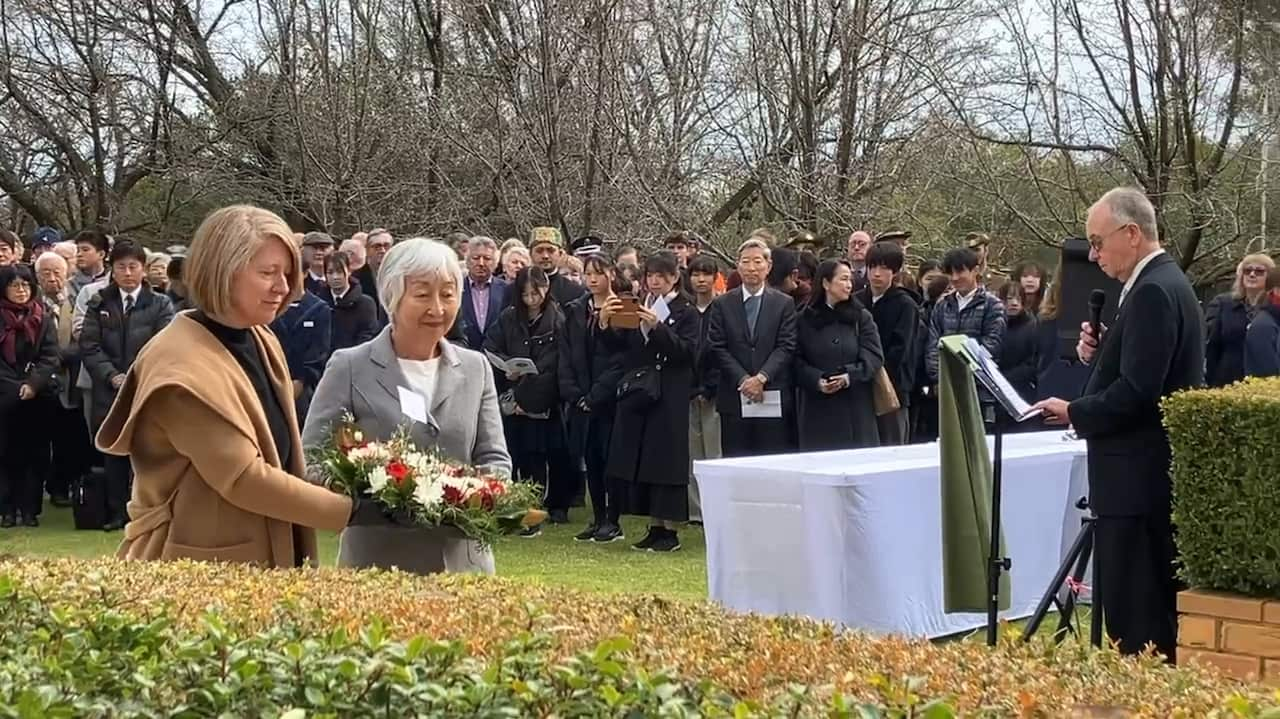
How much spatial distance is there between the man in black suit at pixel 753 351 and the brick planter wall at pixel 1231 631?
493 centimetres

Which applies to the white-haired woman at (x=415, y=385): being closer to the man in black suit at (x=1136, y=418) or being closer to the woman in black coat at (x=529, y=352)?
the man in black suit at (x=1136, y=418)

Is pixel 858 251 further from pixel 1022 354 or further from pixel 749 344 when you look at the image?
pixel 749 344

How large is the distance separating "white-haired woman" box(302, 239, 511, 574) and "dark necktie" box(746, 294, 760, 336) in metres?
5.98

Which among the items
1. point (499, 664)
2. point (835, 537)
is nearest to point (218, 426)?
point (499, 664)

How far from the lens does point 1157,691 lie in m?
2.49

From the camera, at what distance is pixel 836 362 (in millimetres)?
10414

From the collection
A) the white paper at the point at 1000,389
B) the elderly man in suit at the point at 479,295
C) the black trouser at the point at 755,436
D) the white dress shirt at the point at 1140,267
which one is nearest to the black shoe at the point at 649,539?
the black trouser at the point at 755,436

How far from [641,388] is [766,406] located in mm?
926

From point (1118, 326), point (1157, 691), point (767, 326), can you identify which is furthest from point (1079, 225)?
point (1157, 691)

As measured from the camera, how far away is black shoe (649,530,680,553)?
422 inches

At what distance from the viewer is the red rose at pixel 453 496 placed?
4.28m

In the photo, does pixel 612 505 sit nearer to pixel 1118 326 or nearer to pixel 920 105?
pixel 1118 326

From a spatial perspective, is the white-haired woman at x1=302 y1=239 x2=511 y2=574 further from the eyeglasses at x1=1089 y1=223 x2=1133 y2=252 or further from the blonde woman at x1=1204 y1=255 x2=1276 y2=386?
the blonde woman at x1=1204 y1=255 x2=1276 y2=386

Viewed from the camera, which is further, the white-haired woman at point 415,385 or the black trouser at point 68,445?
the black trouser at point 68,445
